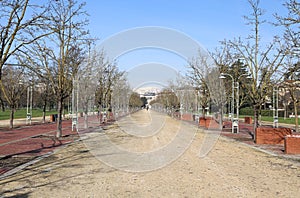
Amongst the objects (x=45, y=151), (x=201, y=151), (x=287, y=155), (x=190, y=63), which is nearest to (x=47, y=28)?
(x=45, y=151)

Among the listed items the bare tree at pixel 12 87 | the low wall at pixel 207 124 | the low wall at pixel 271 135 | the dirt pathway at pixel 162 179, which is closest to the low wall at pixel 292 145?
the dirt pathway at pixel 162 179

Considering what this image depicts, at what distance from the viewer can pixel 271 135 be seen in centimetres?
2006

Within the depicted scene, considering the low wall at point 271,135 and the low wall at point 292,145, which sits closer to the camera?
the low wall at point 292,145

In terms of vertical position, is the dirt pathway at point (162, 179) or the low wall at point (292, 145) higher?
the low wall at point (292, 145)

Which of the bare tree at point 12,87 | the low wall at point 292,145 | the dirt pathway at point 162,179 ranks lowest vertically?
the dirt pathway at point 162,179

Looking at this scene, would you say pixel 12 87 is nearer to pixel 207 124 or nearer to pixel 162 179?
pixel 207 124

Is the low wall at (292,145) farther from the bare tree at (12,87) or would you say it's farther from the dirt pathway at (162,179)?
the bare tree at (12,87)

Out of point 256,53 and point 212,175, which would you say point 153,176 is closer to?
point 212,175

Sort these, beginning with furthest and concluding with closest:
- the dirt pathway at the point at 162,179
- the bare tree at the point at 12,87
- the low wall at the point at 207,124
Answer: the low wall at the point at 207,124
the bare tree at the point at 12,87
the dirt pathway at the point at 162,179

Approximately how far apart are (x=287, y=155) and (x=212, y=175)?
6688 millimetres

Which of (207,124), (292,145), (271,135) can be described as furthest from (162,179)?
(207,124)

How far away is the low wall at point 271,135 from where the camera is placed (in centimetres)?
1991

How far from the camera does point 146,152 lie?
1480cm

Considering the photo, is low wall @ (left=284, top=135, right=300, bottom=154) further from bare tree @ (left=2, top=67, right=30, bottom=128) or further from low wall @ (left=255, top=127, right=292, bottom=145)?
bare tree @ (left=2, top=67, right=30, bottom=128)
